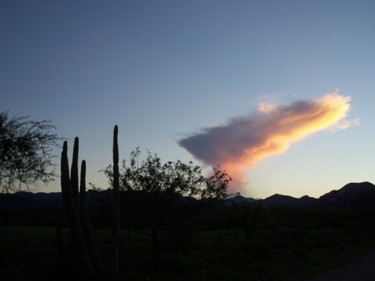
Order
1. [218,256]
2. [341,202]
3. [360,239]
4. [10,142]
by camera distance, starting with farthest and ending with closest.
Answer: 1. [341,202]
2. [360,239]
3. [218,256]
4. [10,142]

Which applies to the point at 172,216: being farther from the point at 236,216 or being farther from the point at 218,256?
the point at 236,216

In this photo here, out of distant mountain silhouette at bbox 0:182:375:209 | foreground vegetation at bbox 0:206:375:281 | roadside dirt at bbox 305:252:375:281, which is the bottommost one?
roadside dirt at bbox 305:252:375:281

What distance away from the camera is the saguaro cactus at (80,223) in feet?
49.4

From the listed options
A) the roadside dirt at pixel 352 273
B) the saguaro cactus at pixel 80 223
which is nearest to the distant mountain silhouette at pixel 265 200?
the saguaro cactus at pixel 80 223

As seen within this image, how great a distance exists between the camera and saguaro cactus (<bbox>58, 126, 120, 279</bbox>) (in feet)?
49.4

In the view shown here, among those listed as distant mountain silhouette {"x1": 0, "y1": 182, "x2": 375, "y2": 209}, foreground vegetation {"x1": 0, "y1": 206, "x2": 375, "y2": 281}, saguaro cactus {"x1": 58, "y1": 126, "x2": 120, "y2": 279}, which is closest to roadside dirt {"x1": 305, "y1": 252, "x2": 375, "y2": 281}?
foreground vegetation {"x1": 0, "y1": 206, "x2": 375, "y2": 281}

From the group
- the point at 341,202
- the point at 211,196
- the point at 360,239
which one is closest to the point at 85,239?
the point at 211,196

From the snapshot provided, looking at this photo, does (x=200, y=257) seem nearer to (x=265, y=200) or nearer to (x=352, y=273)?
(x=352, y=273)

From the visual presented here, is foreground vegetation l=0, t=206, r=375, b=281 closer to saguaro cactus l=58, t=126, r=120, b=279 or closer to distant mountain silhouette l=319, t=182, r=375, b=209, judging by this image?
saguaro cactus l=58, t=126, r=120, b=279

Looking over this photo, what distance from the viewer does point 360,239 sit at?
40688 millimetres

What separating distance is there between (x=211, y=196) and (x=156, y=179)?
2437 millimetres

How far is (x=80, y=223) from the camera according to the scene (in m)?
16.0

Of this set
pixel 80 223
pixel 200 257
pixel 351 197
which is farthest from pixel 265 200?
pixel 351 197

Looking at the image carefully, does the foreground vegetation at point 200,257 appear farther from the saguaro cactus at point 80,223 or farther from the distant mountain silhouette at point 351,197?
the distant mountain silhouette at point 351,197
